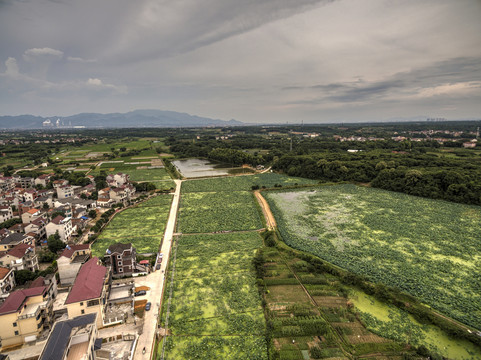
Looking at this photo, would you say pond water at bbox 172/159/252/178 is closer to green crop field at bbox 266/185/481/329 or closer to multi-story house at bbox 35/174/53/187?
green crop field at bbox 266/185/481/329

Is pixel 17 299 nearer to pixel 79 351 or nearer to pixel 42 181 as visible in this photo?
pixel 79 351

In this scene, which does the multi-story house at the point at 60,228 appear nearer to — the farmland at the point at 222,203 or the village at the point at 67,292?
the village at the point at 67,292

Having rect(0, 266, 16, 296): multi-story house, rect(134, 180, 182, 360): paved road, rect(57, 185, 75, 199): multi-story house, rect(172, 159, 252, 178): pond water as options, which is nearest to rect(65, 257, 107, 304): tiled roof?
rect(134, 180, 182, 360): paved road

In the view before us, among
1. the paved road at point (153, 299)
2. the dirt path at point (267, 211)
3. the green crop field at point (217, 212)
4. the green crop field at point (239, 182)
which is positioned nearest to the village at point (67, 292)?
the paved road at point (153, 299)

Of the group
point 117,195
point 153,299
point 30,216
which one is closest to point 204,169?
point 117,195

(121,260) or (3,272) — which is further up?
(3,272)

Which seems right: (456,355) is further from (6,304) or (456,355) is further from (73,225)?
(73,225)
